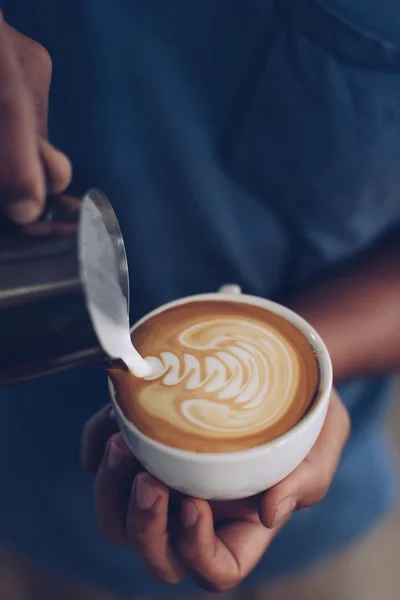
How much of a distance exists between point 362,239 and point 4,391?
1.90ft

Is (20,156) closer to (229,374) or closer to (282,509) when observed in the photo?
(229,374)

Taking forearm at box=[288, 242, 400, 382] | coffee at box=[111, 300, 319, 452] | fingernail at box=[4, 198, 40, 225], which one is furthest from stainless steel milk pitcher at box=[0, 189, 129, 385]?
forearm at box=[288, 242, 400, 382]

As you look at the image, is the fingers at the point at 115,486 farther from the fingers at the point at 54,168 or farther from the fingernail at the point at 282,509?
the fingers at the point at 54,168

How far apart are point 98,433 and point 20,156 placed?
40cm

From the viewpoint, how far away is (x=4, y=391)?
942 millimetres

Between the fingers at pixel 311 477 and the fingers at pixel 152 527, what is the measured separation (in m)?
0.10

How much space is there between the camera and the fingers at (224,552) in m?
0.62

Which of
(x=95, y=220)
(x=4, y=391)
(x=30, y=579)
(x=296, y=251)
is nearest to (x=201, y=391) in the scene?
(x=95, y=220)

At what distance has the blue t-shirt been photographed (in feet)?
2.16

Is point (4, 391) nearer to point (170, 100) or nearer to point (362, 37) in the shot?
point (170, 100)

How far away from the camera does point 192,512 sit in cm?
56

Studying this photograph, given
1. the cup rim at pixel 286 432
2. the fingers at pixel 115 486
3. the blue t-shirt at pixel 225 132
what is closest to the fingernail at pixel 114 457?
the fingers at pixel 115 486

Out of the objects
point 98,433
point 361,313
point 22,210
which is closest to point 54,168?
point 22,210

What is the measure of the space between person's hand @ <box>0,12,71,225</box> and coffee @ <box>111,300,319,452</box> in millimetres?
195
